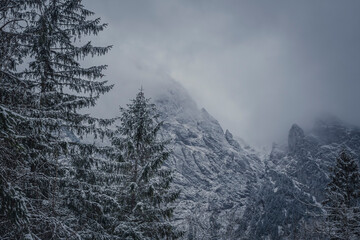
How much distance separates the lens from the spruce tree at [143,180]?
11023 millimetres

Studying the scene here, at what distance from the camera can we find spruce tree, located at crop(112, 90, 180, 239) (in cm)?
1102

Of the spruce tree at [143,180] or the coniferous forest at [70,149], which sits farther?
the spruce tree at [143,180]

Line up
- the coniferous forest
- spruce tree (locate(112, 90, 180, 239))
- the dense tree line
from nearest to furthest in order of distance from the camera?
1. the coniferous forest
2. the dense tree line
3. spruce tree (locate(112, 90, 180, 239))

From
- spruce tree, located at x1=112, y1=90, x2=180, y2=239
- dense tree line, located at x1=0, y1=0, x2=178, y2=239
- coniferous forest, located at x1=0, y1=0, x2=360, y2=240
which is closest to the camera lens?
coniferous forest, located at x1=0, y1=0, x2=360, y2=240

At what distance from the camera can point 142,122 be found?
12789mm

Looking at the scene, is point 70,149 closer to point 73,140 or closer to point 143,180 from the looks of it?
point 73,140

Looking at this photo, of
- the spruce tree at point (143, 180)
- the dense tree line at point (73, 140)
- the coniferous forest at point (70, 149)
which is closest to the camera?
the coniferous forest at point (70, 149)

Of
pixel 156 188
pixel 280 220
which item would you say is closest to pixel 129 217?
pixel 156 188

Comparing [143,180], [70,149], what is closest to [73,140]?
[70,149]

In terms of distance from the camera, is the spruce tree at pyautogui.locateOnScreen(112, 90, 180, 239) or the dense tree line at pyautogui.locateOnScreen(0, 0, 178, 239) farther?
the spruce tree at pyautogui.locateOnScreen(112, 90, 180, 239)

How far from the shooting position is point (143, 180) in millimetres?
12031

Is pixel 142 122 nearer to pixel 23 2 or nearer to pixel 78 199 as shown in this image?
pixel 78 199

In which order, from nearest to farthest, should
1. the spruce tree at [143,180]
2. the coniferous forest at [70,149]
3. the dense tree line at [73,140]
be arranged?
the coniferous forest at [70,149], the dense tree line at [73,140], the spruce tree at [143,180]

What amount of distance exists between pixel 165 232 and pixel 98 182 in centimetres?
394
